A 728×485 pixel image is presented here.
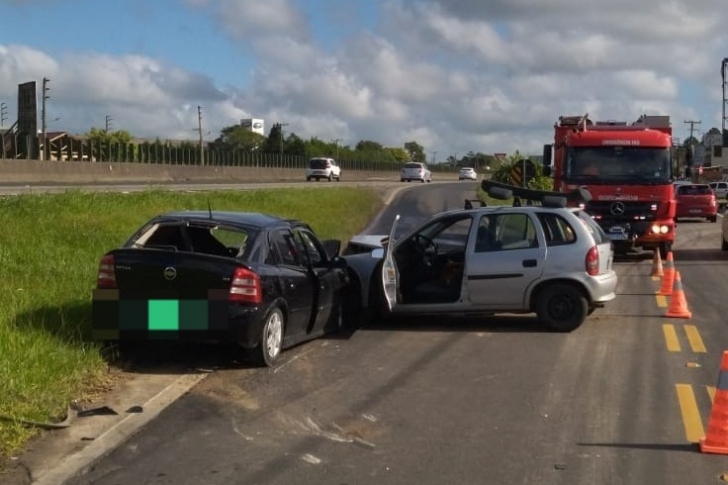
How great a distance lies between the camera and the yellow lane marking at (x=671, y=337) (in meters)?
10.6

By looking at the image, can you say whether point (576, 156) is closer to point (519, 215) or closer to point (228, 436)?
point (519, 215)

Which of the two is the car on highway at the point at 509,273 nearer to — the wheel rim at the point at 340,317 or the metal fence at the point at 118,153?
the wheel rim at the point at 340,317

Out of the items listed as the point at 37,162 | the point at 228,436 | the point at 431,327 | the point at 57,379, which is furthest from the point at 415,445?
the point at 37,162

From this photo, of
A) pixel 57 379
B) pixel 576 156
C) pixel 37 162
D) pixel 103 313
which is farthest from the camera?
pixel 37 162

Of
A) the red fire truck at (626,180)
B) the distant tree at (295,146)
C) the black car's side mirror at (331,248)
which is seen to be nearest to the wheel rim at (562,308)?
the black car's side mirror at (331,248)

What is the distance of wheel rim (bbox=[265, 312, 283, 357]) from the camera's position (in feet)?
30.2

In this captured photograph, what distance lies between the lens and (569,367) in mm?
9516

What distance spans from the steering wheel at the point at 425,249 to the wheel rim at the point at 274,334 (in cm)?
314

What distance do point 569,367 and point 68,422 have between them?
4.72 meters

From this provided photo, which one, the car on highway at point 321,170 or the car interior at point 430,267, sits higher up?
the car on highway at point 321,170

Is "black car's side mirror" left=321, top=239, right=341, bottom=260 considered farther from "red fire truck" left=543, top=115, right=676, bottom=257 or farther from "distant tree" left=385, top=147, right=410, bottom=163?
"distant tree" left=385, top=147, right=410, bottom=163

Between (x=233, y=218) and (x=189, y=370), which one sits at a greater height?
(x=233, y=218)

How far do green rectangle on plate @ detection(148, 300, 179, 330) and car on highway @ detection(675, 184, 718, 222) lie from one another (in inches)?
1301

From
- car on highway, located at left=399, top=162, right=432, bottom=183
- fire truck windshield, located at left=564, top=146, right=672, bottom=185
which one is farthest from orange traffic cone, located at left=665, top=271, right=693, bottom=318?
car on highway, located at left=399, top=162, right=432, bottom=183
